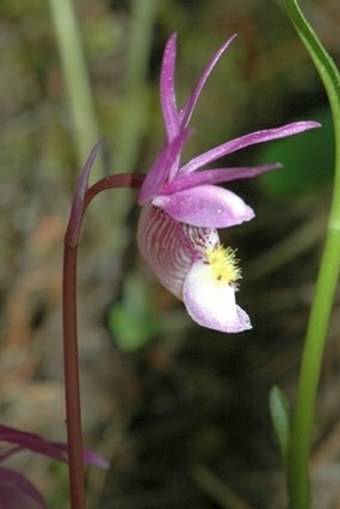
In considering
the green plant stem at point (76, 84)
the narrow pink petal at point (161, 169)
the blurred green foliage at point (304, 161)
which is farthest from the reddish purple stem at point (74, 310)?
the green plant stem at point (76, 84)

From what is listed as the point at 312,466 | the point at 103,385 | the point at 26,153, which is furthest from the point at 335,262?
the point at 26,153

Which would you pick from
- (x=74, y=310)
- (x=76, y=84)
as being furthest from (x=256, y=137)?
(x=76, y=84)

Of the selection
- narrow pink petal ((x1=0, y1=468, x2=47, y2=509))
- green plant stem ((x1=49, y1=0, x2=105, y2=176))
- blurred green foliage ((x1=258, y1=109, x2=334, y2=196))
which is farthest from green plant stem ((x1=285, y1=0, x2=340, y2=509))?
green plant stem ((x1=49, y1=0, x2=105, y2=176))

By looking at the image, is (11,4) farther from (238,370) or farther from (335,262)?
(335,262)

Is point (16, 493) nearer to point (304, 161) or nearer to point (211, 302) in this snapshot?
point (211, 302)

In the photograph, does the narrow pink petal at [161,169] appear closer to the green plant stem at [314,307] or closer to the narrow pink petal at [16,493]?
the green plant stem at [314,307]

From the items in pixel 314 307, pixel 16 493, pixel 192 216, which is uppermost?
pixel 192 216
